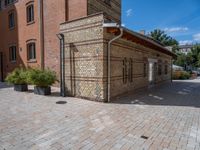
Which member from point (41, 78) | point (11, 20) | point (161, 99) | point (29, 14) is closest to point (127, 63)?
point (161, 99)

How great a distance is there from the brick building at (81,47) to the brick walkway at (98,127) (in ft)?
5.74

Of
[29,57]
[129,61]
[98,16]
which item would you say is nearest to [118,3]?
[129,61]

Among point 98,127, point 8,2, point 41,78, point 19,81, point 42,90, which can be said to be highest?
point 8,2

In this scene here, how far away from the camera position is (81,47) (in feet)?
25.3

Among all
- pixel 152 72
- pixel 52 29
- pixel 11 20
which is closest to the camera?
pixel 52 29

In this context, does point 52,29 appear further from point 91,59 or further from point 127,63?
point 127,63

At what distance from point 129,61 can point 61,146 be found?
270 inches

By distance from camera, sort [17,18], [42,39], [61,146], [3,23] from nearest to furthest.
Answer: [61,146] < [42,39] < [17,18] < [3,23]

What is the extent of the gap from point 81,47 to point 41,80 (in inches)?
106

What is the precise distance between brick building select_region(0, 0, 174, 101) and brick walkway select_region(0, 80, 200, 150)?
1749 millimetres

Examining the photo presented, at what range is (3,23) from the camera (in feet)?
50.6

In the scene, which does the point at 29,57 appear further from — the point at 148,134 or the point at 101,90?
the point at 148,134

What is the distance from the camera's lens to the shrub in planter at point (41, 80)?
27.5 feet

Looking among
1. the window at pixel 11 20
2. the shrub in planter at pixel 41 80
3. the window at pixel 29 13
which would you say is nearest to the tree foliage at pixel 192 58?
the window at pixel 29 13
